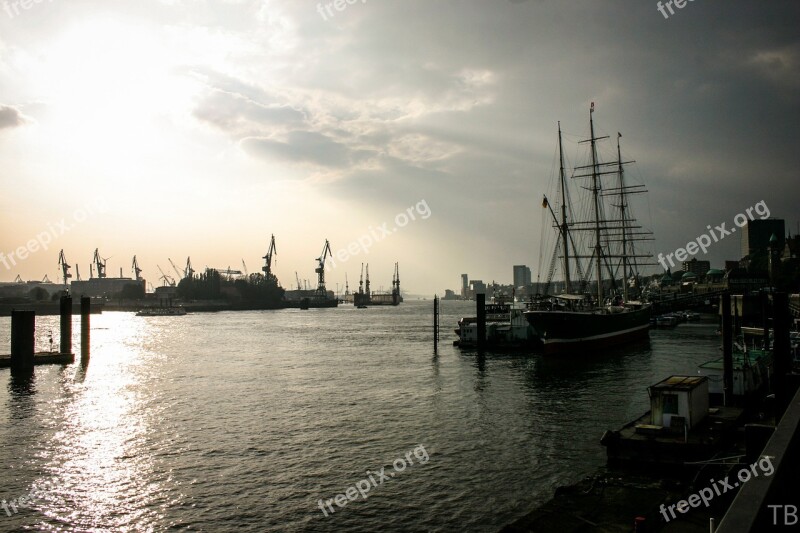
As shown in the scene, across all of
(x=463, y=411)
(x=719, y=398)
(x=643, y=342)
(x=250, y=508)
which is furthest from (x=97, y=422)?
(x=643, y=342)

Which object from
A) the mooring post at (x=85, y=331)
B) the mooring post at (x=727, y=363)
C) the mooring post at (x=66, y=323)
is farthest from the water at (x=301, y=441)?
the mooring post at (x=85, y=331)

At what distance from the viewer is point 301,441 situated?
1111 inches

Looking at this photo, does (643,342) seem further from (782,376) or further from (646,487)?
(646,487)

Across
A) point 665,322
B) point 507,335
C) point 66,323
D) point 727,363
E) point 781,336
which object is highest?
point 66,323

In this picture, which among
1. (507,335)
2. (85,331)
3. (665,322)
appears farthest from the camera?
(665,322)

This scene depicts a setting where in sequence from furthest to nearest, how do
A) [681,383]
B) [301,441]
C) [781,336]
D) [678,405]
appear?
[301,441] < [781,336] < [681,383] < [678,405]

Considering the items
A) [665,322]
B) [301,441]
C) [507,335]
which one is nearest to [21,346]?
[301,441]

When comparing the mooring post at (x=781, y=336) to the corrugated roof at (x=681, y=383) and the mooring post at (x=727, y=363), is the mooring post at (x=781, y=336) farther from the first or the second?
the corrugated roof at (x=681, y=383)

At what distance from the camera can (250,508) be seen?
19688mm

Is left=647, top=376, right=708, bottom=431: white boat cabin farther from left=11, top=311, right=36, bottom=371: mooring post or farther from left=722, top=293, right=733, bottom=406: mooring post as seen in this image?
left=11, top=311, right=36, bottom=371: mooring post

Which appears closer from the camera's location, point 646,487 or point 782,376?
point 646,487

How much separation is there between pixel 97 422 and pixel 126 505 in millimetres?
15688

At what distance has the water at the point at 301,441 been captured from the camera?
765 inches

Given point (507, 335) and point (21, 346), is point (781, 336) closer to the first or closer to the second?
point (507, 335)
